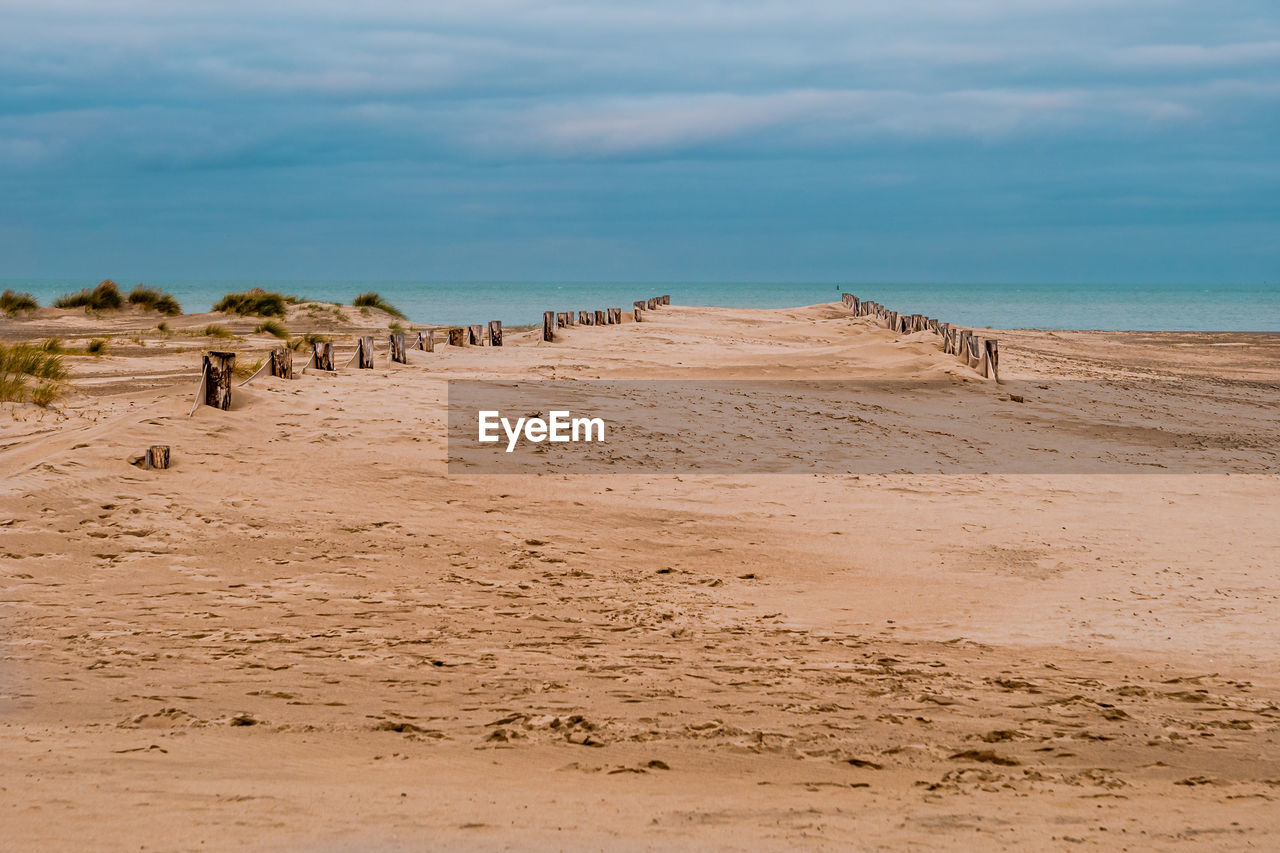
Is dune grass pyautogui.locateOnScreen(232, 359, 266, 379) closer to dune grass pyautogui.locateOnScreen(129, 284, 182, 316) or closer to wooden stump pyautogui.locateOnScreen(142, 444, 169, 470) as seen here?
wooden stump pyautogui.locateOnScreen(142, 444, 169, 470)

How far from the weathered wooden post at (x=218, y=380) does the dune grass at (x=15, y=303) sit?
686 inches

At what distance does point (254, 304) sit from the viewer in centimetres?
2466

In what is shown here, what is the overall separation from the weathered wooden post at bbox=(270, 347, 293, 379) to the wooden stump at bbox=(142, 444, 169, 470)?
2911 millimetres

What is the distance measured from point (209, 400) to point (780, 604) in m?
4.85

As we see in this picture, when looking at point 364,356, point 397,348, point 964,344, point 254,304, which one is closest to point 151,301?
point 254,304

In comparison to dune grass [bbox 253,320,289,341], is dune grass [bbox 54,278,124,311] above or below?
above

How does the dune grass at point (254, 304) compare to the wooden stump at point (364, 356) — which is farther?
the dune grass at point (254, 304)

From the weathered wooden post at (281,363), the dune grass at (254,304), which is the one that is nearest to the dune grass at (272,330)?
the dune grass at (254,304)

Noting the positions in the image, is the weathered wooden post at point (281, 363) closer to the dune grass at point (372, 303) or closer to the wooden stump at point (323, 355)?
the wooden stump at point (323, 355)

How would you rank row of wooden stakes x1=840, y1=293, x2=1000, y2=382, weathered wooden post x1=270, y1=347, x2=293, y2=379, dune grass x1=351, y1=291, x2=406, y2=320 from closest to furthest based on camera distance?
weathered wooden post x1=270, y1=347, x2=293, y2=379 → row of wooden stakes x1=840, y1=293, x2=1000, y2=382 → dune grass x1=351, y1=291, x2=406, y2=320

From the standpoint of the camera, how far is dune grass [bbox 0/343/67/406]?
920cm

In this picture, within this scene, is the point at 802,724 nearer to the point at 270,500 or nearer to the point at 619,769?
the point at 619,769

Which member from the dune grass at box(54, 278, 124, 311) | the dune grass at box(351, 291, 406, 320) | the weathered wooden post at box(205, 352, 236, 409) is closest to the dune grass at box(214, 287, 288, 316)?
the dune grass at box(54, 278, 124, 311)

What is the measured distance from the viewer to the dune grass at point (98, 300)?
24.7 meters
